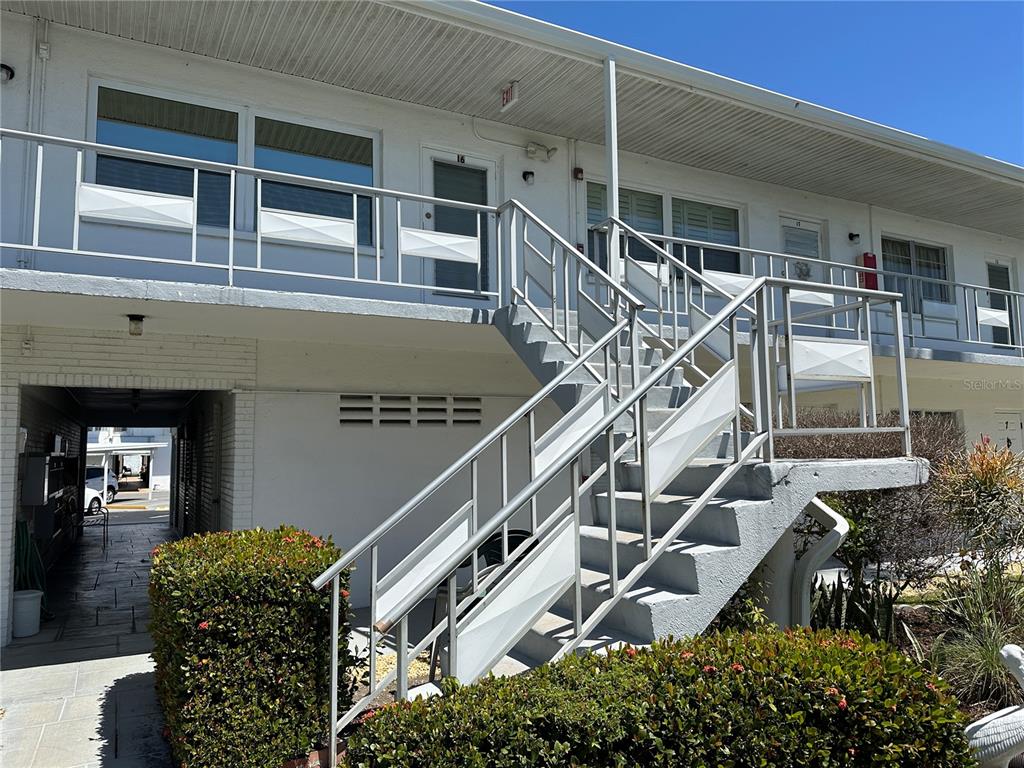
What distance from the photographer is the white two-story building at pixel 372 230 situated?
6191 millimetres

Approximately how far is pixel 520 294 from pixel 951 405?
33.3 feet

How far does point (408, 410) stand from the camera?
8.70 meters

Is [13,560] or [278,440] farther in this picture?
[278,440]

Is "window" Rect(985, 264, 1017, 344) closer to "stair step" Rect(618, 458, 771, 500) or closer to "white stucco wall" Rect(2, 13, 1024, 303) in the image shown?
"white stucco wall" Rect(2, 13, 1024, 303)

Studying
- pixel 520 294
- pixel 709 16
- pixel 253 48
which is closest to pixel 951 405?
pixel 709 16

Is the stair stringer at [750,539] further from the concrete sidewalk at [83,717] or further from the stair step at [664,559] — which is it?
the concrete sidewalk at [83,717]

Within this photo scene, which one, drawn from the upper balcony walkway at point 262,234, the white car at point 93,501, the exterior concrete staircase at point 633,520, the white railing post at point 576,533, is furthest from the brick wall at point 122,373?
the white car at point 93,501

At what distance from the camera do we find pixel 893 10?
26.4 feet

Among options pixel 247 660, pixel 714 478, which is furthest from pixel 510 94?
pixel 247 660

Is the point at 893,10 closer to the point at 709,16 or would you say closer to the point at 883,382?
the point at 709,16

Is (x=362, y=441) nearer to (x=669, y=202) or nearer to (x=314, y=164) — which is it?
(x=314, y=164)

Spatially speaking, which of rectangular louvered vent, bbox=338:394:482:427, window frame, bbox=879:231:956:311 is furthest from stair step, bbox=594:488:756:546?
window frame, bbox=879:231:956:311

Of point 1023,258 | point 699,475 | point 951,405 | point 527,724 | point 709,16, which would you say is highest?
point 709,16

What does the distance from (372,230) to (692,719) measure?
6714 millimetres
